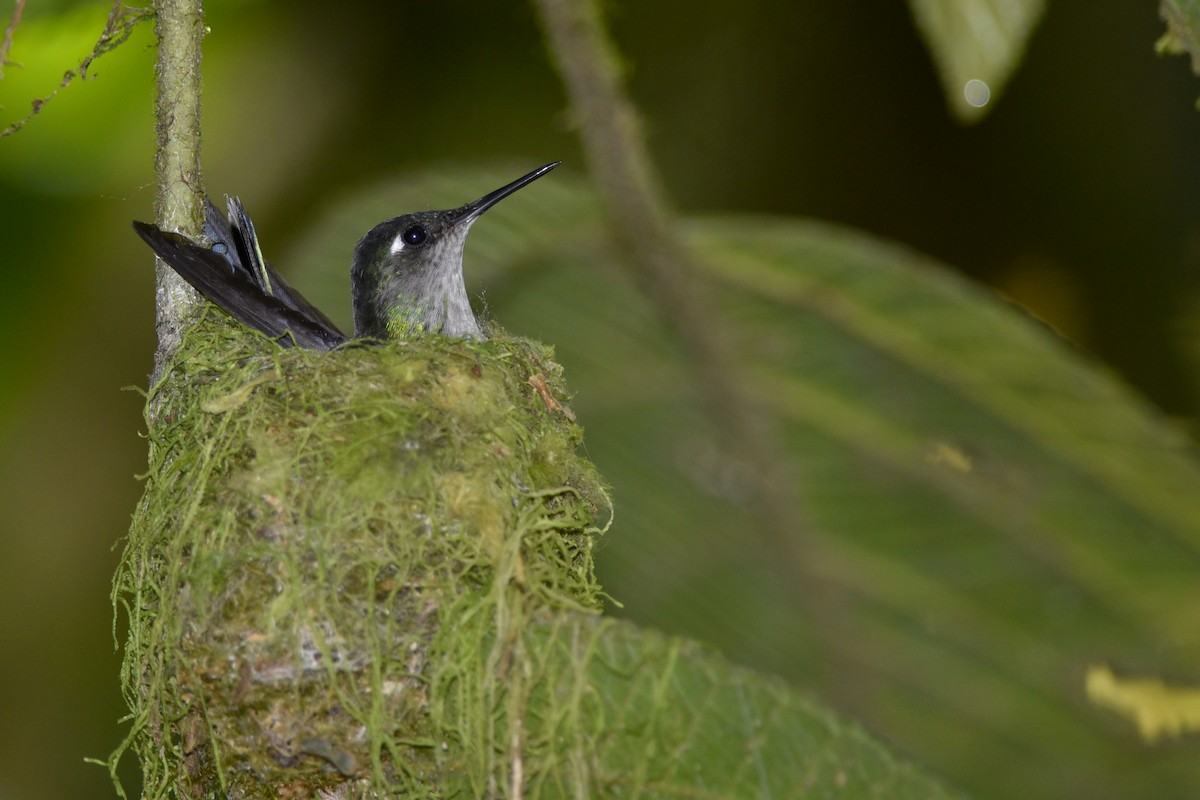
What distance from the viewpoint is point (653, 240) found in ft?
13.1

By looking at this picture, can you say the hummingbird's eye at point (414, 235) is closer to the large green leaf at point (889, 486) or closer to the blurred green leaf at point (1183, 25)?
the large green leaf at point (889, 486)

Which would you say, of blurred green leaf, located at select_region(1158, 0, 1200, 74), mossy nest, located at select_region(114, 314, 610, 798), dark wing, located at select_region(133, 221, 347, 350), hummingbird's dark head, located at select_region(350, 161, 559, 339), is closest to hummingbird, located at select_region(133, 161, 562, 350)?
hummingbird's dark head, located at select_region(350, 161, 559, 339)

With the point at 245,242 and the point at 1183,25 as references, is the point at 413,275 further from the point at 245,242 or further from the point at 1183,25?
the point at 1183,25

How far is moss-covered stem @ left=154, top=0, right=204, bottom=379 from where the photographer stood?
8.33 feet

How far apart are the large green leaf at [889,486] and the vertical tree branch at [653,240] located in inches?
2.7

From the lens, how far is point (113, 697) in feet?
18.9

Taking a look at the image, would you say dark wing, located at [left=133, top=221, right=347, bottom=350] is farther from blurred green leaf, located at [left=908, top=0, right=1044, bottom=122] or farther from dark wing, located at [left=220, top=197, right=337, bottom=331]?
blurred green leaf, located at [left=908, top=0, right=1044, bottom=122]

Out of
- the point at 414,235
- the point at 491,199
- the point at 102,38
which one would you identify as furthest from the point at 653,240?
the point at 102,38

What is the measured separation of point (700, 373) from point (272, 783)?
255 cm

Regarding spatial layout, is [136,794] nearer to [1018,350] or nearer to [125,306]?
[125,306]

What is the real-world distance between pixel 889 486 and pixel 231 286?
2.55m

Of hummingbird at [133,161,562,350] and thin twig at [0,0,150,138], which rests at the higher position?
thin twig at [0,0,150,138]

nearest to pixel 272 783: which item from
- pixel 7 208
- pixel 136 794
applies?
pixel 7 208

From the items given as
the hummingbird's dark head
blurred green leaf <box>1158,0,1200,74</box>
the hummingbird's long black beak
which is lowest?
the hummingbird's dark head
